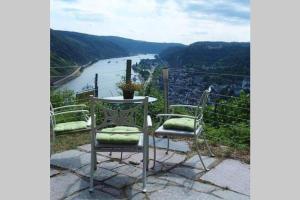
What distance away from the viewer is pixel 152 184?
3061 mm

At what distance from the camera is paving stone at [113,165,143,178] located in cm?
327

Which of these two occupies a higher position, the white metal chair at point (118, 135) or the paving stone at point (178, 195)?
the white metal chair at point (118, 135)

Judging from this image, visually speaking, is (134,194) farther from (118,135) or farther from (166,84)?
(166,84)

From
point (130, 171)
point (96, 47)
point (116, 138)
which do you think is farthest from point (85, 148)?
point (96, 47)

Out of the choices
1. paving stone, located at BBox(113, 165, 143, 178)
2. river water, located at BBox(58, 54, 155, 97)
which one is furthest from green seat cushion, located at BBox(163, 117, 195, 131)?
river water, located at BBox(58, 54, 155, 97)

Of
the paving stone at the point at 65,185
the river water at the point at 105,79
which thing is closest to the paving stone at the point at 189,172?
the paving stone at the point at 65,185

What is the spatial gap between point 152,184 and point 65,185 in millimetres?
796

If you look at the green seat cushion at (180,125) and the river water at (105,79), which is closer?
the green seat cushion at (180,125)

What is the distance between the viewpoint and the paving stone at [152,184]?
9.70ft

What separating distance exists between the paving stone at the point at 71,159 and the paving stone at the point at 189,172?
3.23 ft

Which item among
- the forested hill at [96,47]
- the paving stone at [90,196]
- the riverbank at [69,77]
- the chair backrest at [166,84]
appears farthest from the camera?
the forested hill at [96,47]

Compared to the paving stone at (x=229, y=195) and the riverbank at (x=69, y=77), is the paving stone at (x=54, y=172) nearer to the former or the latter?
the paving stone at (x=229, y=195)

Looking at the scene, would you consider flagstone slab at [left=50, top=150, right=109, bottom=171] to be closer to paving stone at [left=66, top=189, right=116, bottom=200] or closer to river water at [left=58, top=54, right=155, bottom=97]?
paving stone at [left=66, top=189, right=116, bottom=200]

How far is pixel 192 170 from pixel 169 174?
0.27 m
